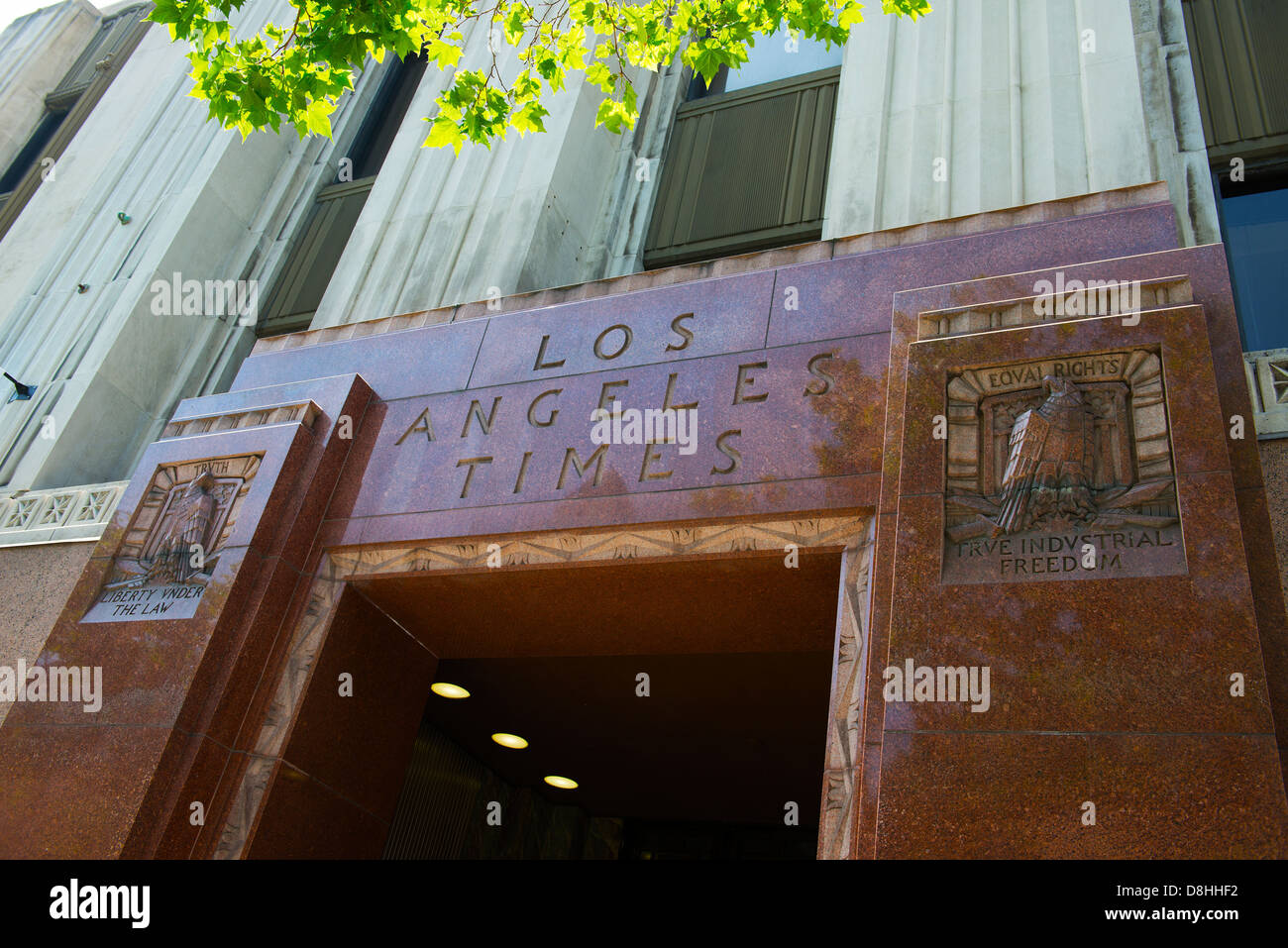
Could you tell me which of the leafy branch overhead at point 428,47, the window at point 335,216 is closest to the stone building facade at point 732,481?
the window at point 335,216

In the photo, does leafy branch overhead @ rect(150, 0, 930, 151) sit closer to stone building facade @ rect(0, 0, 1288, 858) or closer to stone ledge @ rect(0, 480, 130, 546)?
stone building facade @ rect(0, 0, 1288, 858)

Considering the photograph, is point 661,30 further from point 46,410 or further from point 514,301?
point 46,410

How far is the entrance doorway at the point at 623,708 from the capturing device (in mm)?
7074

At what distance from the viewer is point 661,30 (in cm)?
874

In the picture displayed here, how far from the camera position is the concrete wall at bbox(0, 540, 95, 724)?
9305 millimetres

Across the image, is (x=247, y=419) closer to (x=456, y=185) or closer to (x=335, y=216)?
(x=456, y=185)

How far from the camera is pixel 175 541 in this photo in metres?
7.82

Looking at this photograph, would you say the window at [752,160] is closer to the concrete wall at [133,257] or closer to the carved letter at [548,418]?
the carved letter at [548,418]

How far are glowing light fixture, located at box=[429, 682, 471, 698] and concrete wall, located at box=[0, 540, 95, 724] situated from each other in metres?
3.46

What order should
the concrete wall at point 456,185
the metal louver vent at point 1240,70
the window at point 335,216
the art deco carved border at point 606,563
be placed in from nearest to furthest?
the art deco carved border at point 606,563, the metal louver vent at point 1240,70, the concrete wall at point 456,185, the window at point 335,216

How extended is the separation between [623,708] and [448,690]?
166cm

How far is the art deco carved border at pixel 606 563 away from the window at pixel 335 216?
232 inches
